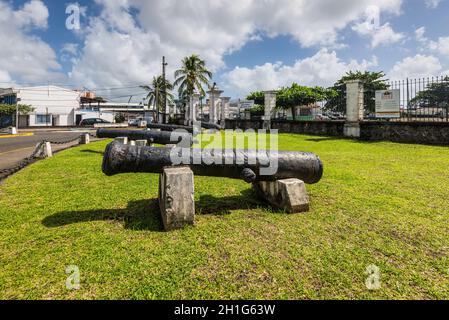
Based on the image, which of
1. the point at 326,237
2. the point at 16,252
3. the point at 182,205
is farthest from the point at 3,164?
the point at 326,237

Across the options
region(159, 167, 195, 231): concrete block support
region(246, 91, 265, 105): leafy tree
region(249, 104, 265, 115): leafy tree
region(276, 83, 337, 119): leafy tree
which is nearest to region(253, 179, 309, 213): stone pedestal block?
region(159, 167, 195, 231): concrete block support

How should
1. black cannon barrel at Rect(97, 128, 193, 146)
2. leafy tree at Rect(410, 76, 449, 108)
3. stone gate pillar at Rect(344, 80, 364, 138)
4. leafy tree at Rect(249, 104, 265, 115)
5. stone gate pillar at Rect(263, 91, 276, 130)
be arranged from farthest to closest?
leafy tree at Rect(249, 104, 265, 115), stone gate pillar at Rect(263, 91, 276, 130), stone gate pillar at Rect(344, 80, 364, 138), leafy tree at Rect(410, 76, 449, 108), black cannon barrel at Rect(97, 128, 193, 146)

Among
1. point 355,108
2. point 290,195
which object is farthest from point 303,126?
point 290,195

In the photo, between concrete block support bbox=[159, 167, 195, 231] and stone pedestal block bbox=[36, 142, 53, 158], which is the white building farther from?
concrete block support bbox=[159, 167, 195, 231]

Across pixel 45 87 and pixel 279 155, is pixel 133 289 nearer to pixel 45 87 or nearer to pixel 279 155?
pixel 279 155

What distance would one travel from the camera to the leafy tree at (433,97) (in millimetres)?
12434

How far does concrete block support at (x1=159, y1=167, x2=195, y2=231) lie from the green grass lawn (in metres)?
0.16

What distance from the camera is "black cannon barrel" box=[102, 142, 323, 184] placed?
3424mm

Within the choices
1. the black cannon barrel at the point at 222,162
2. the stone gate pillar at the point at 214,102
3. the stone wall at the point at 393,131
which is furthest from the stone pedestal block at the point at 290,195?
the stone gate pillar at the point at 214,102

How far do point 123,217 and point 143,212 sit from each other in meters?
0.29

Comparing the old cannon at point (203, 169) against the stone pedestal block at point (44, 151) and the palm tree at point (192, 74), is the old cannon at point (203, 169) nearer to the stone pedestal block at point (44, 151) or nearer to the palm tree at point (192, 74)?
the stone pedestal block at point (44, 151)

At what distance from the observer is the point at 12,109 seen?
3747cm

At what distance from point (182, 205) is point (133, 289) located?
4.01 feet

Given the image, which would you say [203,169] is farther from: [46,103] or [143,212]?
[46,103]
